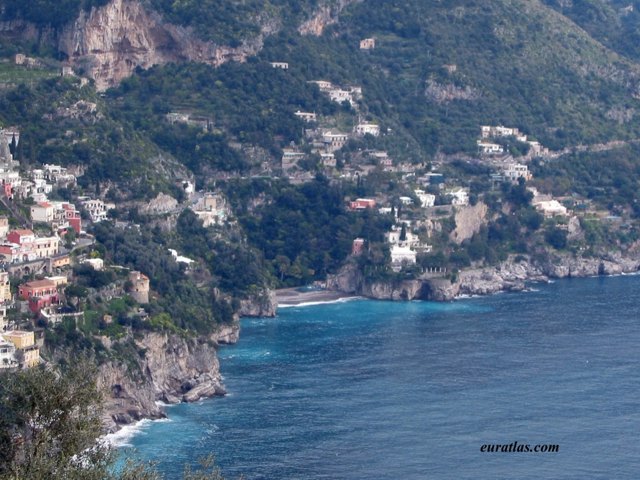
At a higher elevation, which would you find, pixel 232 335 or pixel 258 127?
pixel 258 127

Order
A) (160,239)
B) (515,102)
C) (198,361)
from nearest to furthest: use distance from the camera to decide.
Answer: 1. (198,361)
2. (160,239)
3. (515,102)

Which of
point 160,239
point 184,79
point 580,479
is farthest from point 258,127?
point 580,479

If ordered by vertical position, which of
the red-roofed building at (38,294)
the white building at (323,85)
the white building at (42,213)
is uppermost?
the white building at (323,85)

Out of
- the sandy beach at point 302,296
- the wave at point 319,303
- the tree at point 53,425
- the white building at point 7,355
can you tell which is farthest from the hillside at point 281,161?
the tree at point 53,425

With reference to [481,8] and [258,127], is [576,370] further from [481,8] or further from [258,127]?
[481,8]

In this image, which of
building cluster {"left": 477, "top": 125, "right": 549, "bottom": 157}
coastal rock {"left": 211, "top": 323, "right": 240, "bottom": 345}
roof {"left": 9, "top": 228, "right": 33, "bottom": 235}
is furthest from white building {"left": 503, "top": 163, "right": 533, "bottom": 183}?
roof {"left": 9, "top": 228, "right": 33, "bottom": 235}

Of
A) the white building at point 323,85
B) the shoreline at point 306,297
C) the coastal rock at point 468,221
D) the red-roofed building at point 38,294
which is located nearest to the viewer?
the red-roofed building at point 38,294

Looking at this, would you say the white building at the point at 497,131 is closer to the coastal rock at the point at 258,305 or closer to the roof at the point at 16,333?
the coastal rock at the point at 258,305

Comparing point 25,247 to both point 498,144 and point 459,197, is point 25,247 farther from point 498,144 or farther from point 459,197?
point 498,144
